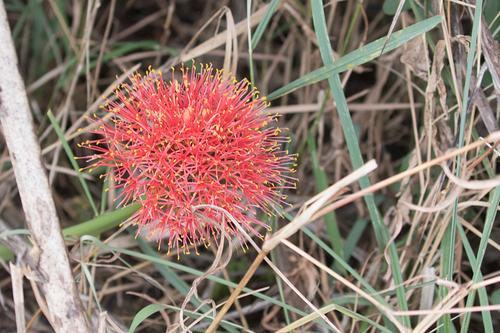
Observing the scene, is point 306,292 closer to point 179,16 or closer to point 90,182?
point 90,182

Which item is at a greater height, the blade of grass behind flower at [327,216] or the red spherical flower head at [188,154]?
the red spherical flower head at [188,154]

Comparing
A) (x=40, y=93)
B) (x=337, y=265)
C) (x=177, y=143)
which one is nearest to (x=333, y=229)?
(x=337, y=265)

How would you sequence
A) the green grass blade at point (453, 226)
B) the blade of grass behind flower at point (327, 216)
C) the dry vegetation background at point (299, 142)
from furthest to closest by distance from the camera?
1. the blade of grass behind flower at point (327, 216)
2. the dry vegetation background at point (299, 142)
3. the green grass blade at point (453, 226)

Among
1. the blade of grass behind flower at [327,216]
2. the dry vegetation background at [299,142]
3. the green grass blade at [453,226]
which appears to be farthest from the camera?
the blade of grass behind flower at [327,216]

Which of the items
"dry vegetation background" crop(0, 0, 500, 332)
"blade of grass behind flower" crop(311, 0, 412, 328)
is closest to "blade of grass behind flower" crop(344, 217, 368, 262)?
"dry vegetation background" crop(0, 0, 500, 332)

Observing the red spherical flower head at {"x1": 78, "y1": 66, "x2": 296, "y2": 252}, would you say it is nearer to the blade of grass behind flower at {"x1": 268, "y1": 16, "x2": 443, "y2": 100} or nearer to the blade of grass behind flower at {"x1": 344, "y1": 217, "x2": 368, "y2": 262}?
the blade of grass behind flower at {"x1": 268, "y1": 16, "x2": 443, "y2": 100}

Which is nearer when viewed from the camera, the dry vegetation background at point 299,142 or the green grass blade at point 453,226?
the green grass blade at point 453,226

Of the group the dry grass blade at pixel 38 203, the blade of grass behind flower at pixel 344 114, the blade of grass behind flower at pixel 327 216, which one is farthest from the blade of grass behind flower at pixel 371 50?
the dry grass blade at pixel 38 203

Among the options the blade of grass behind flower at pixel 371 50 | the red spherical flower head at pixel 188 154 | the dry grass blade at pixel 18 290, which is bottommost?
the dry grass blade at pixel 18 290

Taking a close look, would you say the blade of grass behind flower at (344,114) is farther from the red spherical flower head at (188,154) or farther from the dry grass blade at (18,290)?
the dry grass blade at (18,290)

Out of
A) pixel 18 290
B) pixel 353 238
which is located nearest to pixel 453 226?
pixel 353 238
